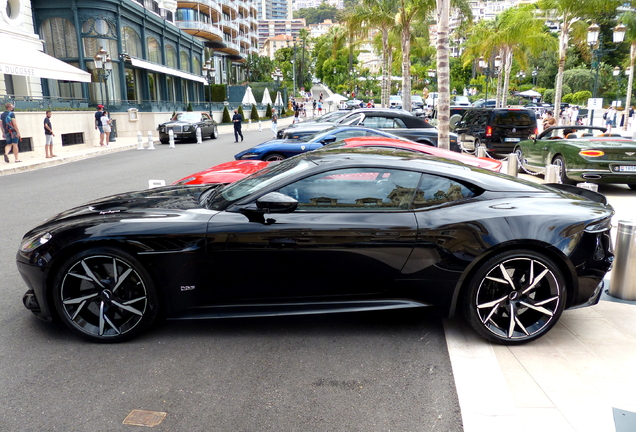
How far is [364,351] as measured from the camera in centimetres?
388

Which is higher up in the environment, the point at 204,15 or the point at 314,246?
the point at 204,15

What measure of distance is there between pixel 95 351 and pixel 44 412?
78 centimetres

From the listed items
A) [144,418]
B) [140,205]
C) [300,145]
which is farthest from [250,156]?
[144,418]

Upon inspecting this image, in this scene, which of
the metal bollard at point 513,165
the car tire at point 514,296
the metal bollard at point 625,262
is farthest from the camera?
the metal bollard at point 513,165

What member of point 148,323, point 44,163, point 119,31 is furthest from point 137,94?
point 148,323

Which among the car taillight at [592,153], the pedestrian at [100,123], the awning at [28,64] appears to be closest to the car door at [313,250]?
the car taillight at [592,153]

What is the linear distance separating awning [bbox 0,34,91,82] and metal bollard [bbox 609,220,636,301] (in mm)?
19376

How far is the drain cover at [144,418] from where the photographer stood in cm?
299

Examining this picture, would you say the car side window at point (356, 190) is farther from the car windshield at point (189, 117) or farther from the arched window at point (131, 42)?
the arched window at point (131, 42)

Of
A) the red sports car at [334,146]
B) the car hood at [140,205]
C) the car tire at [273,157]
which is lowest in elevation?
the car tire at [273,157]

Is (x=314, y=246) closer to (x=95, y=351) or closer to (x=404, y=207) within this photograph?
(x=404, y=207)

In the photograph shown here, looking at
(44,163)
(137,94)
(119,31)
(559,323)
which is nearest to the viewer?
(559,323)

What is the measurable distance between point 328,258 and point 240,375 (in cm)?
102

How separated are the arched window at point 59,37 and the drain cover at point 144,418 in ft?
106
